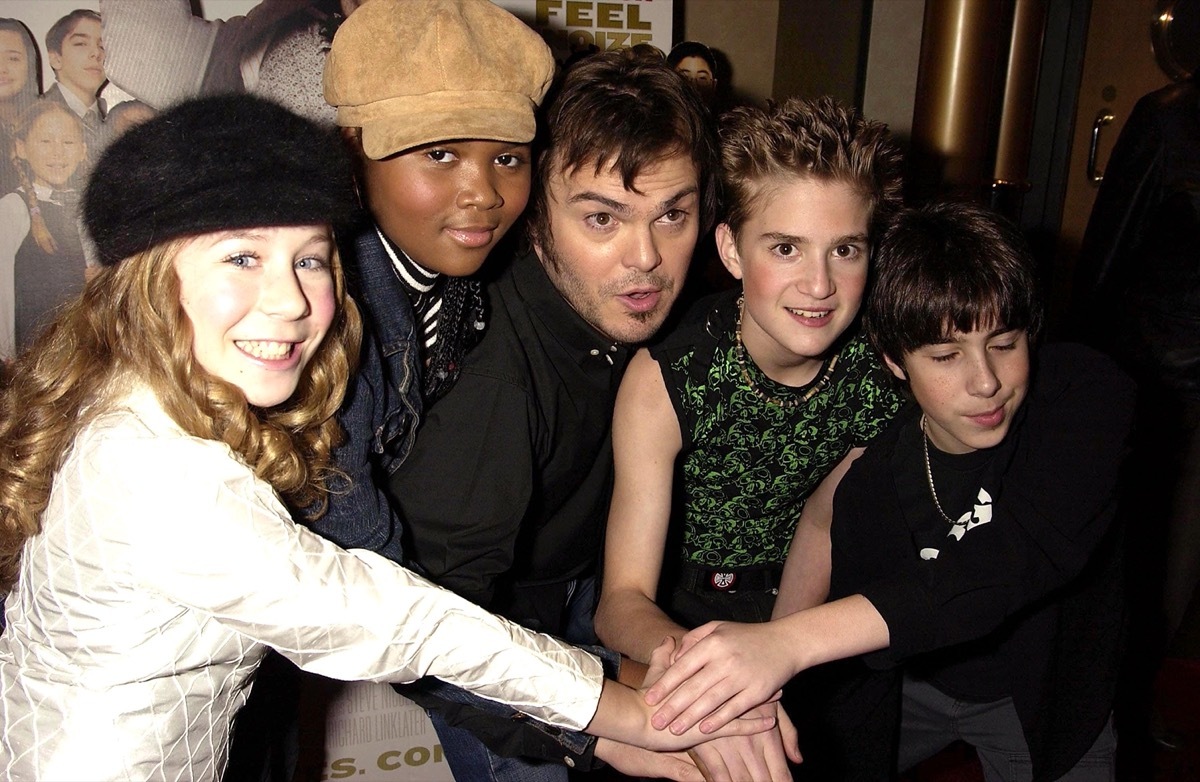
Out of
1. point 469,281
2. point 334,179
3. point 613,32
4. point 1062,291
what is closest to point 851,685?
point 469,281

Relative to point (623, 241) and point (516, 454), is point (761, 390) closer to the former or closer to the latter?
point (623, 241)

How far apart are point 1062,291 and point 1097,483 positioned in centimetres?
356

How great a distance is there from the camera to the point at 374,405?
1.58 meters

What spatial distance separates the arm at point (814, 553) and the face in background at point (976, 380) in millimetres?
274

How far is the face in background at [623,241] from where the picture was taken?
1.79 metres

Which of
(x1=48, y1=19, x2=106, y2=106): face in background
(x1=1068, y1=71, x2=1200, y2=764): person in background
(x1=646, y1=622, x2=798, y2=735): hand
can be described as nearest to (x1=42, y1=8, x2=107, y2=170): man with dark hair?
(x1=48, y1=19, x2=106, y2=106): face in background

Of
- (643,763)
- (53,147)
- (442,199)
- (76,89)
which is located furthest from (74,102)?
(643,763)

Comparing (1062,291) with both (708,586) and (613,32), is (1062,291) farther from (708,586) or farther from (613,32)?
(708,586)

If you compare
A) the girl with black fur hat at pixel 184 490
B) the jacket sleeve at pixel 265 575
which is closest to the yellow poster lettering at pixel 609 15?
the girl with black fur hat at pixel 184 490

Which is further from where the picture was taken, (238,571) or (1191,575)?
(1191,575)

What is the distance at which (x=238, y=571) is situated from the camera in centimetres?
115

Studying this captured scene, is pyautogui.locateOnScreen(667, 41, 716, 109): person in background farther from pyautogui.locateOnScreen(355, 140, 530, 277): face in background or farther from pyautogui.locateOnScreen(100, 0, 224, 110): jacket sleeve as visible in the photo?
pyautogui.locateOnScreen(355, 140, 530, 277): face in background

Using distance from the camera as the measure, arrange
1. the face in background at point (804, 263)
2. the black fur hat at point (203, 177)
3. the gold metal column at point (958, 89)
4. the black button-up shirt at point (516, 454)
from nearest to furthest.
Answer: the black fur hat at point (203, 177) → the black button-up shirt at point (516, 454) → the face in background at point (804, 263) → the gold metal column at point (958, 89)

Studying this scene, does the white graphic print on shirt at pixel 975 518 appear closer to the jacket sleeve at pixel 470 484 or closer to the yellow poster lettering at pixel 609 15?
the jacket sleeve at pixel 470 484
